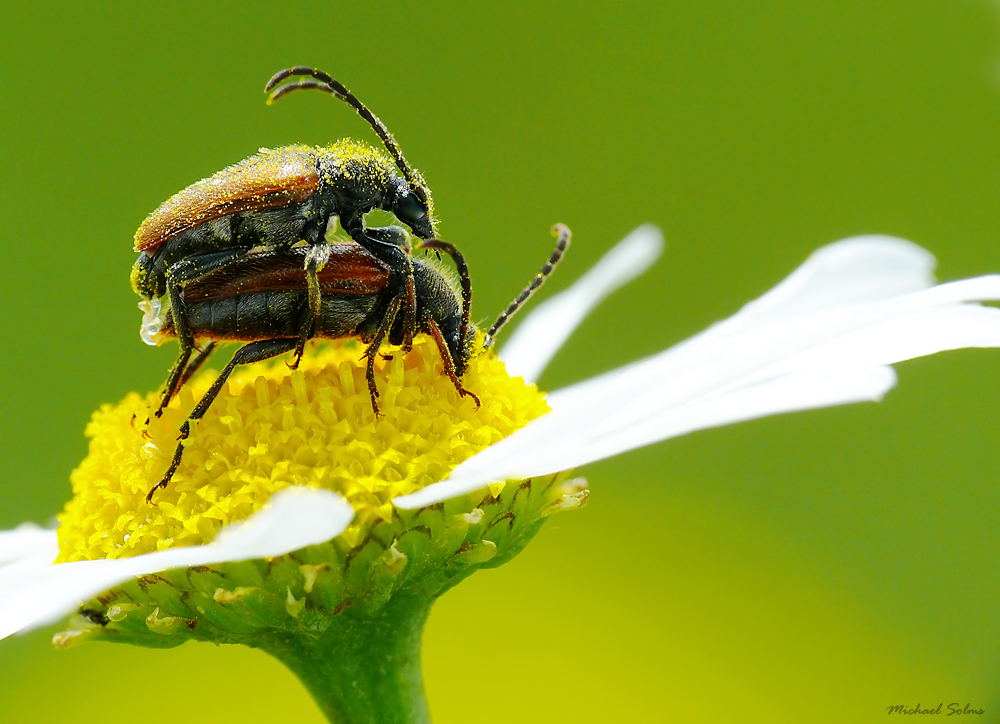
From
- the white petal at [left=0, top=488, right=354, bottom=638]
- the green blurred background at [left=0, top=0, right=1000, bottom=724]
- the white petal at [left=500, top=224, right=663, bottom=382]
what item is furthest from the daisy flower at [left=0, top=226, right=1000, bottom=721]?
the green blurred background at [left=0, top=0, right=1000, bottom=724]

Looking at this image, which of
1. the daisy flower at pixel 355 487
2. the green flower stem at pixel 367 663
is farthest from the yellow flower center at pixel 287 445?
the green flower stem at pixel 367 663

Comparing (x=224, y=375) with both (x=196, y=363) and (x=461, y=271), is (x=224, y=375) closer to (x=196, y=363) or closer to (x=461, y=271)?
(x=196, y=363)

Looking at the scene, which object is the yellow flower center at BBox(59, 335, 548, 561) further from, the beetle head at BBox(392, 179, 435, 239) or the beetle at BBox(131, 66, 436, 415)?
the beetle head at BBox(392, 179, 435, 239)

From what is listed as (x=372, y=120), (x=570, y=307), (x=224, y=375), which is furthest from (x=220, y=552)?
(x=570, y=307)

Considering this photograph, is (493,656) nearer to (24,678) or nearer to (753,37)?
(24,678)

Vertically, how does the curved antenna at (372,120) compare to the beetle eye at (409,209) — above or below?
above

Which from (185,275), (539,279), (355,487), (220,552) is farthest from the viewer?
(539,279)

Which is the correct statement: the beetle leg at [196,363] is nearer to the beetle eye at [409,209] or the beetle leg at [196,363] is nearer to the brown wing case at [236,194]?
the brown wing case at [236,194]
